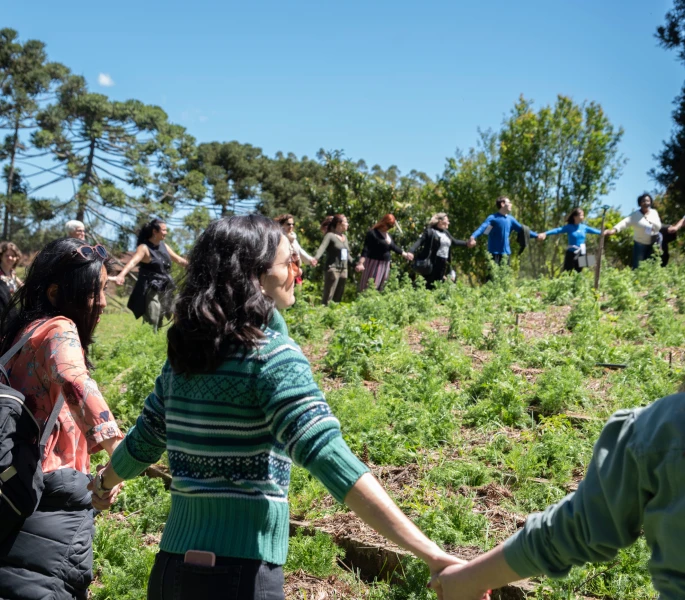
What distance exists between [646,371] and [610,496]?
4965 mm

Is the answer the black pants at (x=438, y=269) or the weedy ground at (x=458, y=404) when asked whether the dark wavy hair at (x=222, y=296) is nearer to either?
the weedy ground at (x=458, y=404)

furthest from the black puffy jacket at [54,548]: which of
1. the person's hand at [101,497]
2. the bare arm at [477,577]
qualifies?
the bare arm at [477,577]

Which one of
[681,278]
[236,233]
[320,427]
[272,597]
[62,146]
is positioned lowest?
[272,597]

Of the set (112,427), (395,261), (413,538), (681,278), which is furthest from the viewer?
(395,261)

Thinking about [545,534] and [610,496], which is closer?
[610,496]

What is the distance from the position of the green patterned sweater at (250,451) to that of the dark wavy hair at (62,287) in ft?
3.25

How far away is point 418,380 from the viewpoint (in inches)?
244

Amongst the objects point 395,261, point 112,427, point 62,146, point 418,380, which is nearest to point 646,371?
point 418,380

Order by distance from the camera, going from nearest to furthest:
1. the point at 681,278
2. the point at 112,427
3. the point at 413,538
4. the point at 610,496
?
the point at 610,496, the point at 413,538, the point at 112,427, the point at 681,278

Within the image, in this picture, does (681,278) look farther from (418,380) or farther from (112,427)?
(112,427)

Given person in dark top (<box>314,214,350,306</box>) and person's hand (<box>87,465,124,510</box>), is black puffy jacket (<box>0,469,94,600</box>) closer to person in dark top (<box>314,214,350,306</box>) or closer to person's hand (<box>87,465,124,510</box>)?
person's hand (<box>87,465,124,510</box>)

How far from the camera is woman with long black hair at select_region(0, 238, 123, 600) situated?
7.84 ft

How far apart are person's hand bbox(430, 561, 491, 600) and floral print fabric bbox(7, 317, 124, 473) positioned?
1.29 m

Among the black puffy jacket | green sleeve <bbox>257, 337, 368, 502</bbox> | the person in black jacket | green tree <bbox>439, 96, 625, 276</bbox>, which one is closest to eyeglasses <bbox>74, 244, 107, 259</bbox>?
the black puffy jacket
